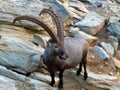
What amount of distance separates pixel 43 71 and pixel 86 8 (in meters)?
9.03

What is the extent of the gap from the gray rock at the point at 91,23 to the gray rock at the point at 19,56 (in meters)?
4.84

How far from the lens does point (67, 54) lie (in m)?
9.84

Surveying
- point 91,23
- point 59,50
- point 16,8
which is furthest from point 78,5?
point 59,50

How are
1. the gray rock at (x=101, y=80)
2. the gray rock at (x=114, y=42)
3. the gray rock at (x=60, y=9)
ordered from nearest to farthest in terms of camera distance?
the gray rock at (x=101, y=80) → the gray rock at (x=114, y=42) → the gray rock at (x=60, y=9)

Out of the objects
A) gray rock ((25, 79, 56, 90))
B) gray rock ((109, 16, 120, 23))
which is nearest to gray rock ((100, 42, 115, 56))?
gray rock ((109, 16, 120, 23))

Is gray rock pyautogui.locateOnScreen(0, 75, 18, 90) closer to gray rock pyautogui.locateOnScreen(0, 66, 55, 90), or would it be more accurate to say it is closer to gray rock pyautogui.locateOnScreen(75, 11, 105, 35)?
gray rock pyautogui.locateOnScreen(0, 66, 55, 90)

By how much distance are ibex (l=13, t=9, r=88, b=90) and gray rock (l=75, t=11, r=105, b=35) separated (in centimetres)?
483

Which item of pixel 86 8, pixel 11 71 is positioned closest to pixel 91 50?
Result: pixel 11 71

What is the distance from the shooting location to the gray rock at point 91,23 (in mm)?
16109

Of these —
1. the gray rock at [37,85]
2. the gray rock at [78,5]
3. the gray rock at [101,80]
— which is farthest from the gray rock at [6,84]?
the gray rock at [78,5]

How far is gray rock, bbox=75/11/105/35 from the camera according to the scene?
16.1 metres

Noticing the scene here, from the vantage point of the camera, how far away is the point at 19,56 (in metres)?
11.1

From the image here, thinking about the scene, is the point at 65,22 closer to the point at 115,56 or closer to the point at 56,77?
the point at 115,56

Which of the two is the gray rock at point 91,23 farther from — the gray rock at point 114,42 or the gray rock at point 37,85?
the gray rock at point 37,85
